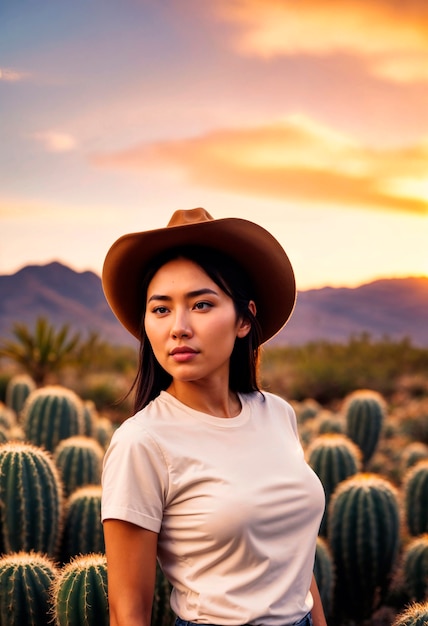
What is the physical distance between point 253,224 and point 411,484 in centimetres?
412

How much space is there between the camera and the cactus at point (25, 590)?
9.77 ft

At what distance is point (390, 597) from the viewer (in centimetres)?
491

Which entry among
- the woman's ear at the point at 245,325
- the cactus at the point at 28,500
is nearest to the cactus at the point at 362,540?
the cactus at the point at 28,500

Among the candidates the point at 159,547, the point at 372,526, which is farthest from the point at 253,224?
the point at 372,526

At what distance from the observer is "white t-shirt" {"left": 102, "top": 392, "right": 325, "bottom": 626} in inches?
77.4

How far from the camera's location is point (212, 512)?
1.97 metres

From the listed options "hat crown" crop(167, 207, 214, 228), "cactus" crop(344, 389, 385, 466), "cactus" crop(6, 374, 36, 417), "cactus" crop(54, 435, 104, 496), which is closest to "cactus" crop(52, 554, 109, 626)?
"hat crown" crop(167, 207, 214, 228)

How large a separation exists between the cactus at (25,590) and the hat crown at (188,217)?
1457 mm

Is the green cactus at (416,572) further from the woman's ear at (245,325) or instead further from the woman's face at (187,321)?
the woman's face at (187,321)

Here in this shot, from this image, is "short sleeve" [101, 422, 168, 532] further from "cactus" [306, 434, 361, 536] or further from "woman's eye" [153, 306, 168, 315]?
"cactus" [306, 434, 361, 536]

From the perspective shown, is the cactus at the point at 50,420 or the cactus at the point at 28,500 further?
the cactus at the point at 50,420

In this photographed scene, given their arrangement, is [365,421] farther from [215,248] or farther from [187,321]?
[187,321]

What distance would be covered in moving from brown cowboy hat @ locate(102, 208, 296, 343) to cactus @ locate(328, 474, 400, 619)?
7.56ft

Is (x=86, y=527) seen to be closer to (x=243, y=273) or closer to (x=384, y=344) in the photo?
(x=243, y=273)
